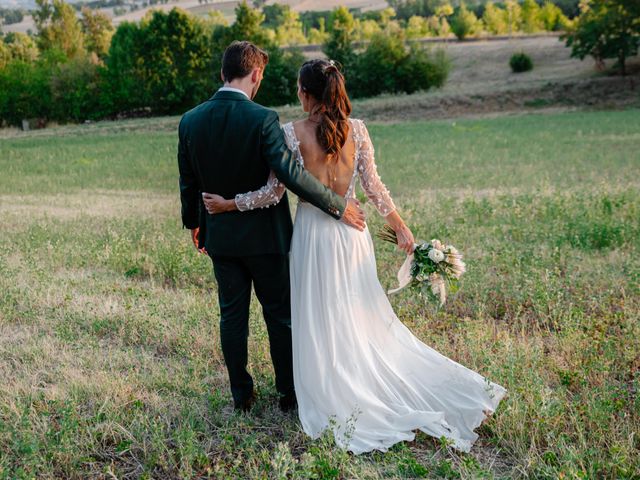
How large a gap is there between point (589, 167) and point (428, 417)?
49.5ft

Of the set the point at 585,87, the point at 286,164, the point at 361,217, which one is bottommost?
the point at 585,87

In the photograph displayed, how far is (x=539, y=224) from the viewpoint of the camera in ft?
33.6

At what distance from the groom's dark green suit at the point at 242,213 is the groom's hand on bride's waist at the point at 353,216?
0.13 meters

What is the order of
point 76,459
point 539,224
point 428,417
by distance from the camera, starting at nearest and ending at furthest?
1. point 76,459
2. point 428,417
3. point 539,224

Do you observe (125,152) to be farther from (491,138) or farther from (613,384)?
(613,384)

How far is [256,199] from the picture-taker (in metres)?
4.31

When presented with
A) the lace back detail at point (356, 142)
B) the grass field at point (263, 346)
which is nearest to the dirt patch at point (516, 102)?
the grass field at point (263, 346)

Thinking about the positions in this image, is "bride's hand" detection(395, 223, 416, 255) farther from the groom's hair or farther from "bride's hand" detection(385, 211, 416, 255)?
the groom's hair

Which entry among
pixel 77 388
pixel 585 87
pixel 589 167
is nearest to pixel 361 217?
pixel 77 388

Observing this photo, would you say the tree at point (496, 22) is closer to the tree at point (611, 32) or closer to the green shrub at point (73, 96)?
the tree at point (611, 32)

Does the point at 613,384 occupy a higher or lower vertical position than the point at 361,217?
lower

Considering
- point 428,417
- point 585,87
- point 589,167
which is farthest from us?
point 585,87

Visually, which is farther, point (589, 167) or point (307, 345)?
point (589, 167)

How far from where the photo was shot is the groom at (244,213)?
418 cm
